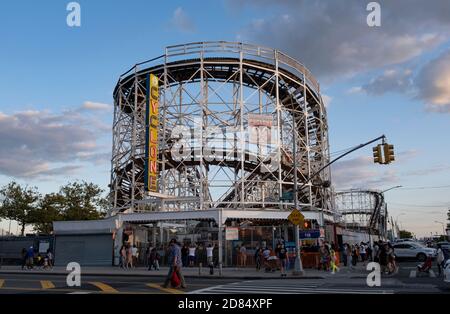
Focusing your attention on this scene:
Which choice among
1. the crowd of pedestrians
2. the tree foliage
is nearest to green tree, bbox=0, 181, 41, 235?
the tree foliage

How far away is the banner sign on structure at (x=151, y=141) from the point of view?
33625 millimetres

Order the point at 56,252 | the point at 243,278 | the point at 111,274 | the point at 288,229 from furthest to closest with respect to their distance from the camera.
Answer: the point at 56,252
the point at 288,229
the point at 111,274
the point at 243,278

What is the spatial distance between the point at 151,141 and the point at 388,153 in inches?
723

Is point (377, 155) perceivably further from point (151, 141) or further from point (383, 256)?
point (151, 141)

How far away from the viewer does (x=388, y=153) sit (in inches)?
859

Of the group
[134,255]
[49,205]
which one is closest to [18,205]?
[49,205]

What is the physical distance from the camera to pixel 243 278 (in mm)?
23938

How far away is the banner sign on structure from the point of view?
110ft

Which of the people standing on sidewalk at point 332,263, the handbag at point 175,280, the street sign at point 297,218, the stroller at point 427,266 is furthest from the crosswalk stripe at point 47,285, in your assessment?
the stroller at point 427,266

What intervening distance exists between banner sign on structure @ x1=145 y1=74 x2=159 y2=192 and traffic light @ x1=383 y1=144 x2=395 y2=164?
17.7 meters

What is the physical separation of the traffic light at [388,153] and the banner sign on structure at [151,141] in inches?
698
